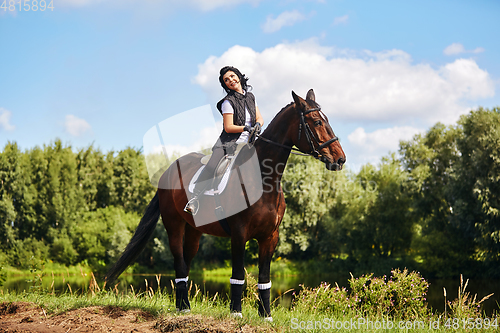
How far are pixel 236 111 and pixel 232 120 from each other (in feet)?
0.52

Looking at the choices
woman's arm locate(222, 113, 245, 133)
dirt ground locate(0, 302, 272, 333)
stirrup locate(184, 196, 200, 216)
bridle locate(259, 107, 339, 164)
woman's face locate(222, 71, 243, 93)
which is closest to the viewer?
dirt ground locate(0, 302, 272, 333)

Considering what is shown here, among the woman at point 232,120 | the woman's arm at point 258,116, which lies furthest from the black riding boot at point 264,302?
the woman's arm at point 258,116

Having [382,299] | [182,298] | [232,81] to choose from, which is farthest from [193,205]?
[382,299]

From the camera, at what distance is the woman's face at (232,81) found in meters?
5.92

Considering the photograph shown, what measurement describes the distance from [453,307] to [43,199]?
40051mm

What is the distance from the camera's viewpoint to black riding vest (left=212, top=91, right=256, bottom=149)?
18.7 ft

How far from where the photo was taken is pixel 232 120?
563 cm

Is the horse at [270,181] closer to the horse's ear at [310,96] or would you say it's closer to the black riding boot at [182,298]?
the horse's ear at [310,96]

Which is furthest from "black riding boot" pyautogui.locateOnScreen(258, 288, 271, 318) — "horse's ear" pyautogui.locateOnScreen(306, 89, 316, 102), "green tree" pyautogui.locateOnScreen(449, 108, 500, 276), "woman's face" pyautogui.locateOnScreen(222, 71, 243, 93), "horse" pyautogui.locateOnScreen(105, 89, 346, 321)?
"green tree" pyautogui.locateOnScreen(449, 108, 500, 276)

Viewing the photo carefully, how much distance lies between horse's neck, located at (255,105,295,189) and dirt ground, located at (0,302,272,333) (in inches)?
78.8

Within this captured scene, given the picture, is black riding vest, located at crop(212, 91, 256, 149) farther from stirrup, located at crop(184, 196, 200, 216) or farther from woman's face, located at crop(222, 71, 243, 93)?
stirrup, located at crop(184, 196, 200, 216)

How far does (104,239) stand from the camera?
125ft

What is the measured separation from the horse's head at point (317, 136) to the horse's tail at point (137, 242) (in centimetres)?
338

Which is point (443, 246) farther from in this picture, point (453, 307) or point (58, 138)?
point (58, 138)
